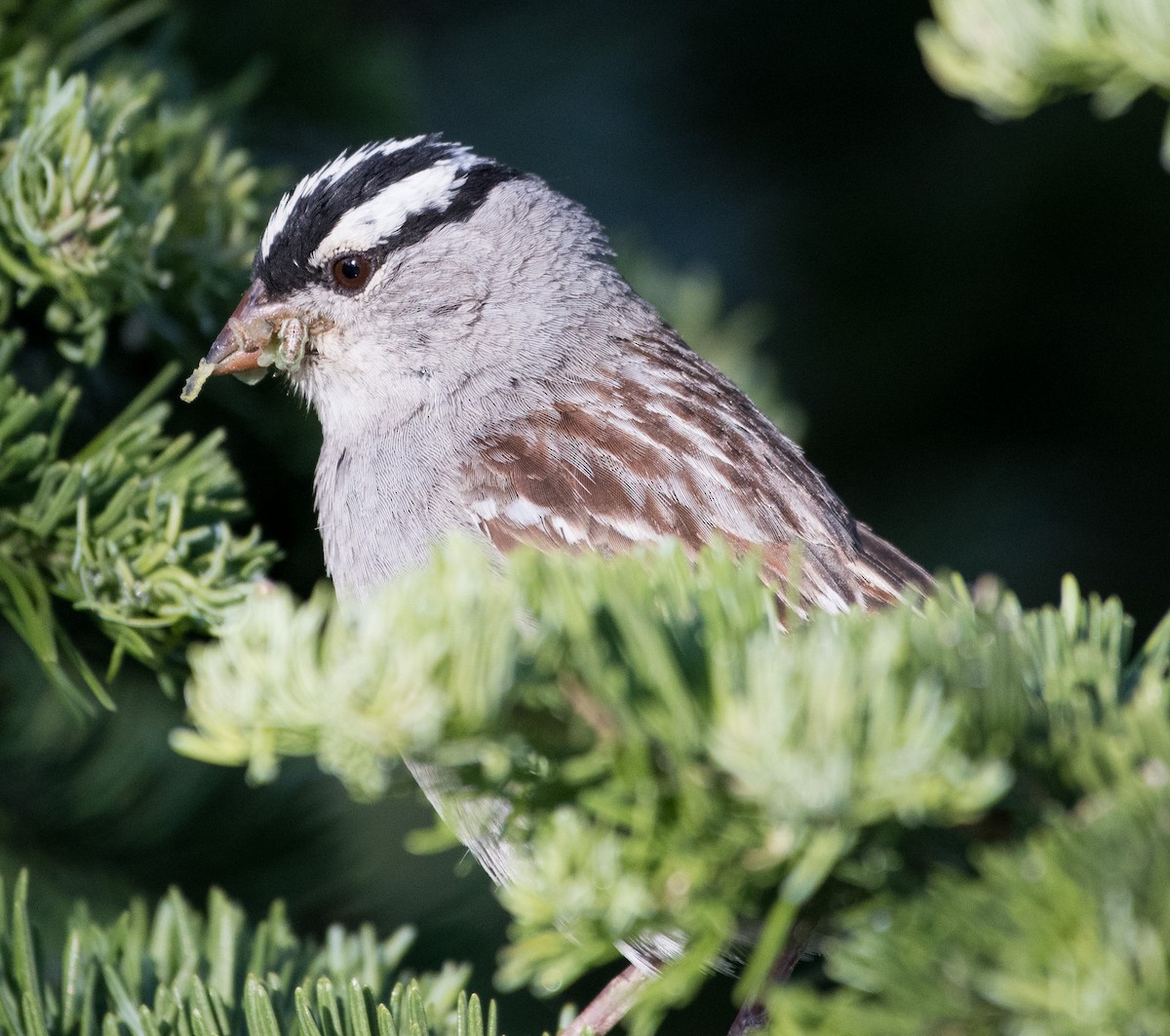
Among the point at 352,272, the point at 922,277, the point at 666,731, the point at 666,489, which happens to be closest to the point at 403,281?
the point at 352,272

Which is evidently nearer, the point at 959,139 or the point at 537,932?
the point at 537,932

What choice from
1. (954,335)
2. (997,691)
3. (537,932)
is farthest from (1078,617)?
(954,335)

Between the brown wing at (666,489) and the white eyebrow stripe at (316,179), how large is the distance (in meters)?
0.53

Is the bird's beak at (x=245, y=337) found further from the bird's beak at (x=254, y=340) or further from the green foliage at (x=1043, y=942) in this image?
the green foliage at (x=1043, y=942)

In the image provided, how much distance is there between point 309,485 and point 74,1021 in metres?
1.30

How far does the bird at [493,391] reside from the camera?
79.7 inches

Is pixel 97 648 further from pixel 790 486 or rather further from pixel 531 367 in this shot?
pixel 790 486

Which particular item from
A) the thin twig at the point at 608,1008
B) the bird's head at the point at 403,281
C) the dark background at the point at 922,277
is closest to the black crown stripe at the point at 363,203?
the bird's head at the point at 403,281

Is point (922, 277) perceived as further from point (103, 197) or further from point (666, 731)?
point (666, 731)

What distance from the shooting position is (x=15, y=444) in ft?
5.13

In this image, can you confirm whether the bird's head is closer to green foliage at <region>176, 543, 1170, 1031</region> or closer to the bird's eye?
the bird's eye

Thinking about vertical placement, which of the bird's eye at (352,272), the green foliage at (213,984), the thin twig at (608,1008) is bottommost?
the green foliage at (213,984)

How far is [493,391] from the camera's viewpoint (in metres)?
2.29

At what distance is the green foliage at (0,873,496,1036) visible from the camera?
50.7 inches
